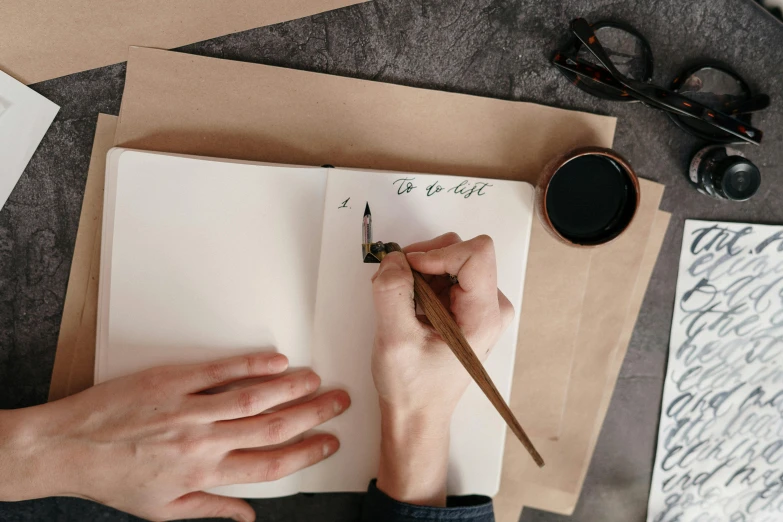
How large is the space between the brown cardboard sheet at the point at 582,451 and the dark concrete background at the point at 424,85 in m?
0.02

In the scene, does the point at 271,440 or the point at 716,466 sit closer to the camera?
the point at 271,440

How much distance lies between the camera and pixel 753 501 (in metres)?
0.87

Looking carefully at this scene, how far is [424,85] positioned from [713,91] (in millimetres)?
430

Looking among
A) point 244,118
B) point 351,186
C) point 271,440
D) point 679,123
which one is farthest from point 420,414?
point 679,123

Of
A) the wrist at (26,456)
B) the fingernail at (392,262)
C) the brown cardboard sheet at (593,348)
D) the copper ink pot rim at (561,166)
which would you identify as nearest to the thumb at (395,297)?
the fingernail at (392,262)

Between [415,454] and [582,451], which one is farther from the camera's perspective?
[582,451]

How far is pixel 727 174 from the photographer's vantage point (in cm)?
73

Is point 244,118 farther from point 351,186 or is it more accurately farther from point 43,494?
point 43,494

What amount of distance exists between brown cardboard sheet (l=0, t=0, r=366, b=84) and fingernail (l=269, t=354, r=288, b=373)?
432mm

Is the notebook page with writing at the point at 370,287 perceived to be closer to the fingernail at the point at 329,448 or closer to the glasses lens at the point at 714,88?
the fingernail at the point at 329,448

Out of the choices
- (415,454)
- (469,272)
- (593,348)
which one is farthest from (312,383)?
(593,348)

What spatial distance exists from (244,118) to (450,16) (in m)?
0.32

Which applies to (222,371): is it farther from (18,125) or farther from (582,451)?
(582,451)

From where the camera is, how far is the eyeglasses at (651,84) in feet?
2.34
